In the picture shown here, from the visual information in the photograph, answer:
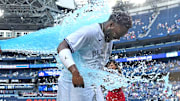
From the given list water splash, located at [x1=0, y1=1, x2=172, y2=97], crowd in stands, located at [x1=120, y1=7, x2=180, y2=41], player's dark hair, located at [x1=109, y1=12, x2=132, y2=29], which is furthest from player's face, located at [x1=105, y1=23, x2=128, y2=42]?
crowd in stands, located at [x1=120, y1=7, x2=180, y2=41]

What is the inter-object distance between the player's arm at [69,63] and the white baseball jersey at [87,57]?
4.9 inches

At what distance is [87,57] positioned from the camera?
2.43 meters

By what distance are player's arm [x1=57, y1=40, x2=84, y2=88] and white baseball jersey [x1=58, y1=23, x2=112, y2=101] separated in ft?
0.41

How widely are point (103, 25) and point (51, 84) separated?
37206 mm

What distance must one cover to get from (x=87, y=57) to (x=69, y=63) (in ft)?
1.17

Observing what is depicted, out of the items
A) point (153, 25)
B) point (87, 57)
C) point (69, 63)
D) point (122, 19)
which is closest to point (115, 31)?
point (122, 19)

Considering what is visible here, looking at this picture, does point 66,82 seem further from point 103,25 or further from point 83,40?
point 103,25

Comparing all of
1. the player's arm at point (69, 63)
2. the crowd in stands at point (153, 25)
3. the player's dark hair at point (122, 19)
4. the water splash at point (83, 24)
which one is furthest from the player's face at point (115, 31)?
the crowd in stands at point (153, 25)

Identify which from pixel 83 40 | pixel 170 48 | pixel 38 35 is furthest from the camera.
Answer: pixel 170 48

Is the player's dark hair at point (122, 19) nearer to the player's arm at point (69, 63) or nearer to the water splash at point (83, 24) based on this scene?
the water splash at point (83, 24)

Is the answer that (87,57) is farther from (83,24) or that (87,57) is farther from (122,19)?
(122,19)

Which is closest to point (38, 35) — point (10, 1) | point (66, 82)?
point (66, 82)

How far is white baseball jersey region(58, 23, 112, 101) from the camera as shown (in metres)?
2.26

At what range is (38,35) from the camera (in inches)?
121
